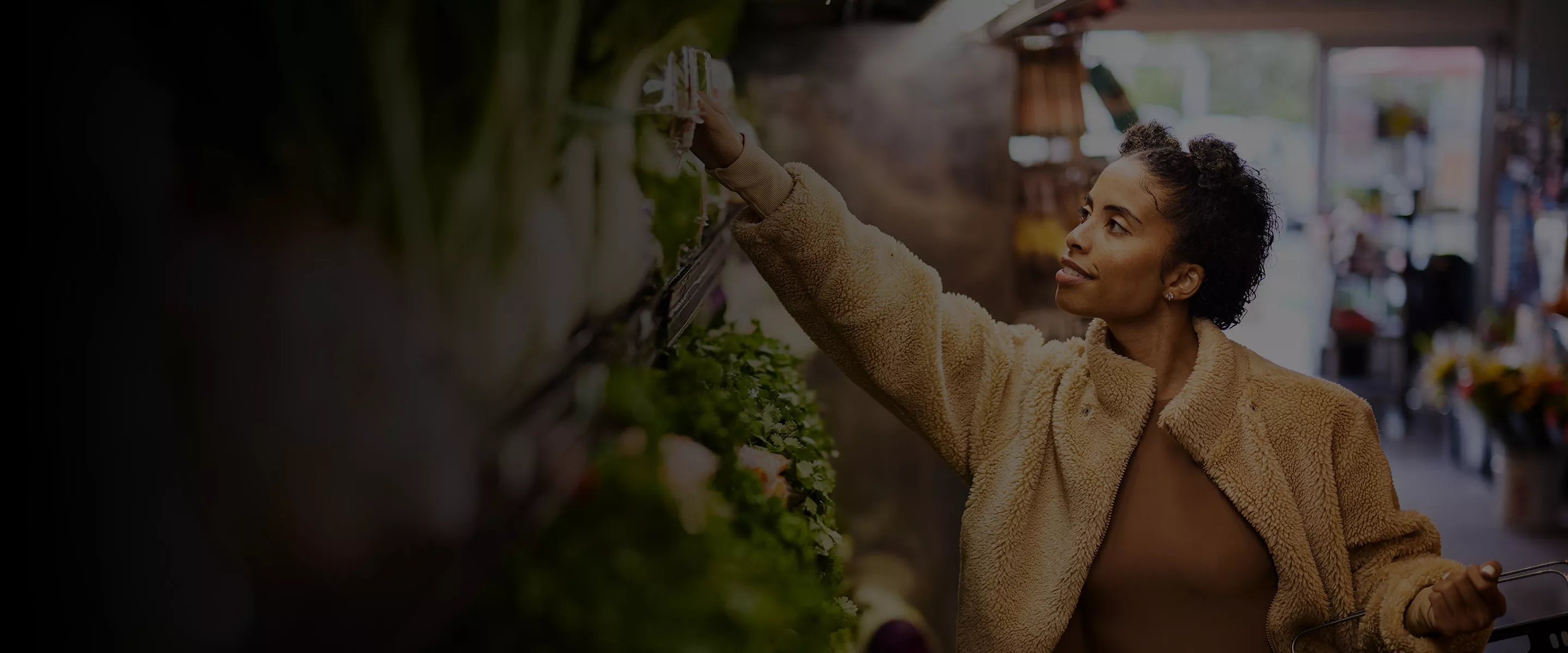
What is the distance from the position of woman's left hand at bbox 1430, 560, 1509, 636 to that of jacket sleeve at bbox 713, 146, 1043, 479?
65 cm

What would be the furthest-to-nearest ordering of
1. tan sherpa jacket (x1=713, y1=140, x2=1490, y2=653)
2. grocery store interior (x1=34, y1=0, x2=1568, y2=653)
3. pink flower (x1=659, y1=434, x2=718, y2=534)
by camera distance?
tan sherpa jacket (x1=713, y1=140, x2=1490, y2=653) → pink flower (x1=659, y1=434, x2=718, y2=534) → grocery store interior (x1=34, y1=0, x2=1568, y2=653)

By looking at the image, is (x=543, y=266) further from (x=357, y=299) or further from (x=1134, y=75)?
(x=1134, y=75)

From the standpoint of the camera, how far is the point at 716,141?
4.49ft

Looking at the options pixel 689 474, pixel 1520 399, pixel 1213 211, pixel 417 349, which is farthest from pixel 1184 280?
pixel 1520 399

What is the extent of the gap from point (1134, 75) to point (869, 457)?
5.49 meters

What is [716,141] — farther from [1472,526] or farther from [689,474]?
[1472,526]

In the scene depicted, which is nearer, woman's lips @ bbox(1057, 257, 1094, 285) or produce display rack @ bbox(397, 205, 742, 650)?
produce display rack @ bbox(397, 205, 742, 650)

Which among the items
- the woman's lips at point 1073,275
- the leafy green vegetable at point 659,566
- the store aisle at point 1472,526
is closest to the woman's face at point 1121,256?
the woman's lips at point 1073,275

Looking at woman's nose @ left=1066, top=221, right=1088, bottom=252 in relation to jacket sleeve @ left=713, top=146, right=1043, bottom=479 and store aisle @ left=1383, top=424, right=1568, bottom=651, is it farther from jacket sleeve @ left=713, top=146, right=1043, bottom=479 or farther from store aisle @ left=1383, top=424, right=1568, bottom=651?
store aisle @ left=1383, top=424, right=1568, bottom=651

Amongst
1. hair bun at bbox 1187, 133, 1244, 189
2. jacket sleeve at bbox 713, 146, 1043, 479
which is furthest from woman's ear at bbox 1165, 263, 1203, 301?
jacket sleeve at bbox 713, 146, 1043, 479

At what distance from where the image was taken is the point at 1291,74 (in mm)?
7781

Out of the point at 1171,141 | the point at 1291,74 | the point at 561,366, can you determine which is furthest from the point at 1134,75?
the point at 561,366

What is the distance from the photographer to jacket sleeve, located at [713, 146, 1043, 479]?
1488mm

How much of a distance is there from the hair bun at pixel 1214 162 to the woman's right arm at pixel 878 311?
0.36 m
